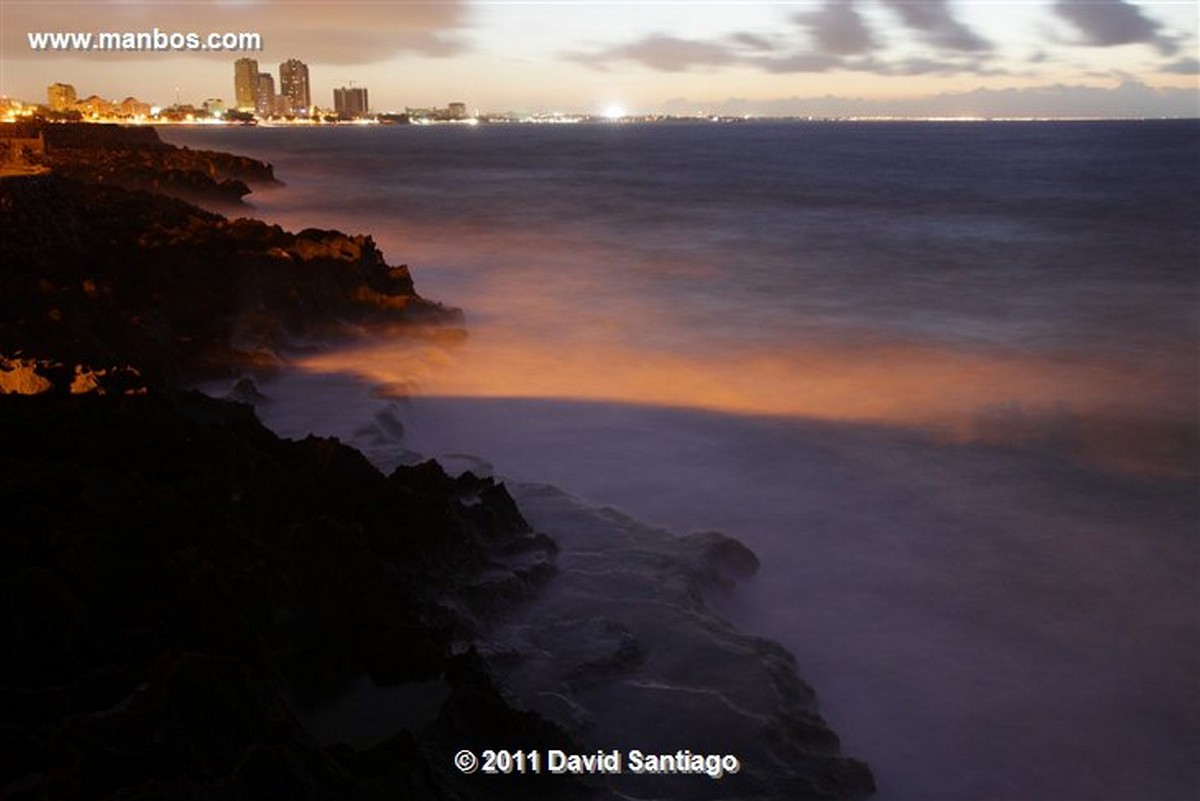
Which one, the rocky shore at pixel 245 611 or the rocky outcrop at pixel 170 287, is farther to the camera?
the rocky outcrop at pixel 170 287

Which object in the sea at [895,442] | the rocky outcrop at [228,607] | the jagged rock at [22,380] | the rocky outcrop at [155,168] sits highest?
the rocky outcrop at [155,168]

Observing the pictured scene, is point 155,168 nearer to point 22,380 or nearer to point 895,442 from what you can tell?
point 22,380

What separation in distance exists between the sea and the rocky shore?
0.98 m

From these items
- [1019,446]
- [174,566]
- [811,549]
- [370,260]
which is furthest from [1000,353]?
[174,566]

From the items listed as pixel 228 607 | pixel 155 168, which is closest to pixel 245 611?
pixel 228 607

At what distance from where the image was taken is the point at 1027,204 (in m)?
37.9

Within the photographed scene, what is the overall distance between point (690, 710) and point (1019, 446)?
6.91m

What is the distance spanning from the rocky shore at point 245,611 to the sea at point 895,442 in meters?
0.98

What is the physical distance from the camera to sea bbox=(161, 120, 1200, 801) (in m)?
5.86

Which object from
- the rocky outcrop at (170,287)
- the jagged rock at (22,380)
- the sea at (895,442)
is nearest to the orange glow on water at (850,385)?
the sea at (895,442)

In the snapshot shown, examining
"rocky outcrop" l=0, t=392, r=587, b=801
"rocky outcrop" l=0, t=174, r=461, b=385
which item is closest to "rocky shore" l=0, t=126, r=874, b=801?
"rocky outcrop" l=0, t=392, r=587, b=801

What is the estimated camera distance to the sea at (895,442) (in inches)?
231

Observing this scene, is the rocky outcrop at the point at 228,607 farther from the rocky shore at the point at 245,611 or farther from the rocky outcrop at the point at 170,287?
the rocky outcrop at the point at 170,287

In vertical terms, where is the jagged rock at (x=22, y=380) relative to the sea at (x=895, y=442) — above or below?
above
